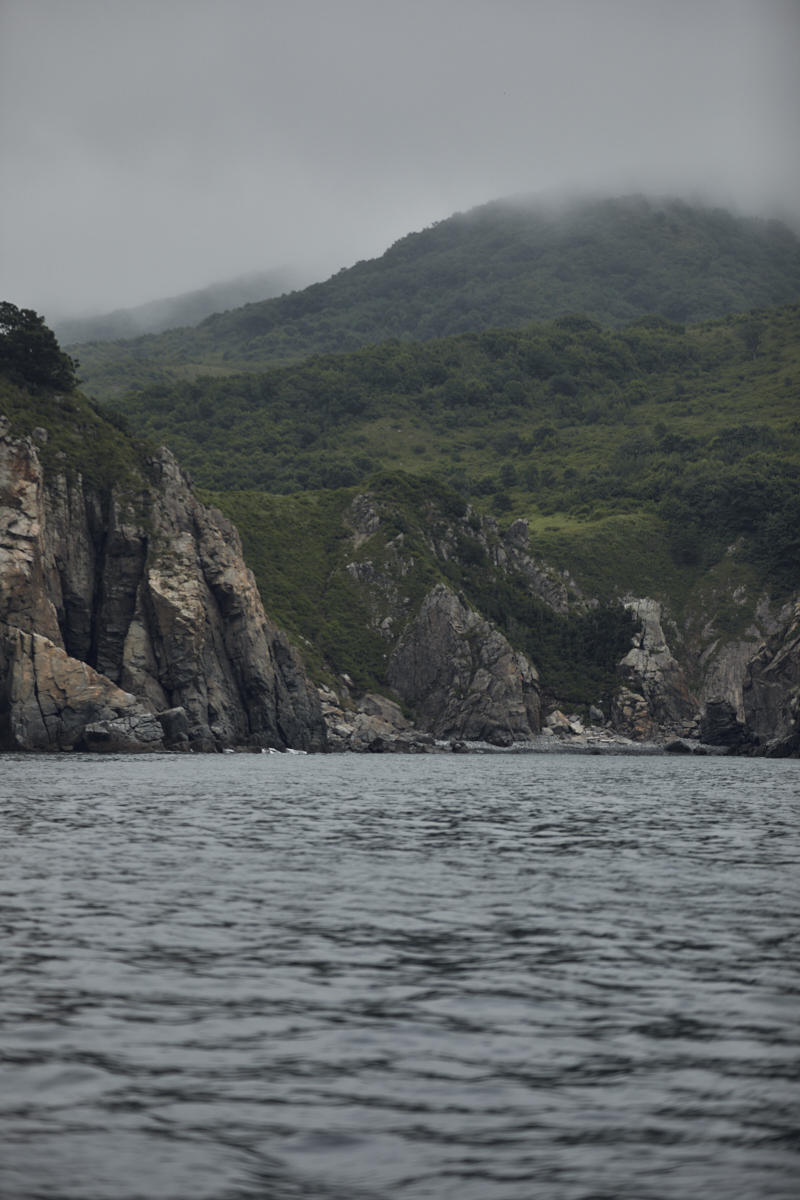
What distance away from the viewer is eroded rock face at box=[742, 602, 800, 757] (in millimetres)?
108750

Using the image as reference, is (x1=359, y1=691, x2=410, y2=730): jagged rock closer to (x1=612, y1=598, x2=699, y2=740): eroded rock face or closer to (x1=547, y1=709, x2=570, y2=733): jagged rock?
(x1=547, y1=709, x2=570, y2=733): jagged rock

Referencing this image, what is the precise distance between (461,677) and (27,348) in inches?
2649

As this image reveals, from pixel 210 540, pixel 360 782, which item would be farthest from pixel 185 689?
pixel 360 782

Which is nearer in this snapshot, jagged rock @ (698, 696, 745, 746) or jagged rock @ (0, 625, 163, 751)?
jagged rock @ (0, 625, 163, 751)

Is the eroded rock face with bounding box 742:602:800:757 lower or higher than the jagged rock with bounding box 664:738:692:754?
higher

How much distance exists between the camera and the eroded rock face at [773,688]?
108750 mm

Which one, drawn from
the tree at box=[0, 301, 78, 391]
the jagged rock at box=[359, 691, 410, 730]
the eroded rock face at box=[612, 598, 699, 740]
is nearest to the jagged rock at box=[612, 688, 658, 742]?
the eroded rock face at box=[612, 598, 699, 740]

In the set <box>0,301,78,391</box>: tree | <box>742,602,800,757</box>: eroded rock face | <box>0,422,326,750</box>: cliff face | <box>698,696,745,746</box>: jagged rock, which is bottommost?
<box>698,696,745,746</box>: jagged rock

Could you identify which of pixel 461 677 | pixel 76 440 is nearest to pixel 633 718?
pixel 461 677

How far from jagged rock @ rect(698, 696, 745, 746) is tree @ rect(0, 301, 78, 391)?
87927 millimetres

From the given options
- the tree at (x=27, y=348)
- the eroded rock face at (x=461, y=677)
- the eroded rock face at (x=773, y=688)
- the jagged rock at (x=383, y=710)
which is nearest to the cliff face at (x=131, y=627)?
the tree at (x=27, y=348)

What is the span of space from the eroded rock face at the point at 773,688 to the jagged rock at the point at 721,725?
1662 millimetres

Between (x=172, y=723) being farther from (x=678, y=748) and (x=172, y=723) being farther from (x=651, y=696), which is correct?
(x=651, y=696)

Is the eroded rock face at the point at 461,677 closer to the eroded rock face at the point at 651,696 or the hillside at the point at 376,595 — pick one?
the hillside at the point at 376,595
